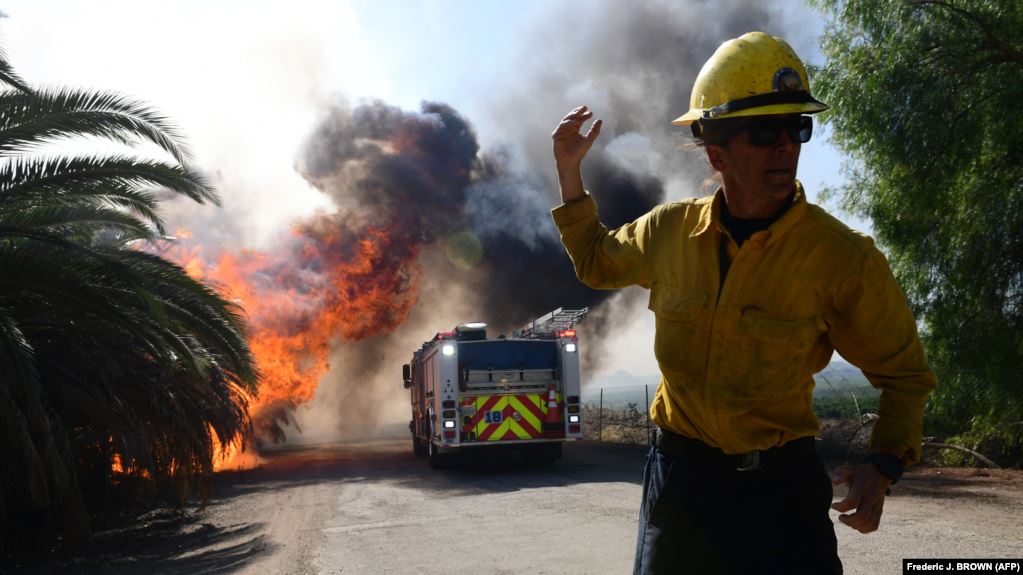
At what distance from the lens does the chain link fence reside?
45.6 feet

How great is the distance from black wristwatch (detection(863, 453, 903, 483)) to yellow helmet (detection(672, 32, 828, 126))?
0.93 metres

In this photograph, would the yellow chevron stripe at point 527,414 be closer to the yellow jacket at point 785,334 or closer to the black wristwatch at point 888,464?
the yellow jacket at point 785,334

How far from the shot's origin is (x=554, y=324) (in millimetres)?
15555

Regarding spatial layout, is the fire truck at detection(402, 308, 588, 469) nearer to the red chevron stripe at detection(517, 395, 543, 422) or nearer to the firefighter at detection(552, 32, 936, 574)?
the red chevron stripe at detection(517, 395, 543, 422)

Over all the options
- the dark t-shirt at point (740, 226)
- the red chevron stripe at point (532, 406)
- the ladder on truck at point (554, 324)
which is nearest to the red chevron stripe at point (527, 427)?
the red chevron stripe at point (532, 406)

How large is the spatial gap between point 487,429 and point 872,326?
12.4 meters

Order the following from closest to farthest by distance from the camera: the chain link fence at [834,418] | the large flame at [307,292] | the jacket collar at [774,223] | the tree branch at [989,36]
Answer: the jacket collar at [774,223] < the tree branch at [989,36] < the chain link fence at [834,418] < the large flame at [307,292]

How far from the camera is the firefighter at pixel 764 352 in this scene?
219 cm

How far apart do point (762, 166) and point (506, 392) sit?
1233 cm

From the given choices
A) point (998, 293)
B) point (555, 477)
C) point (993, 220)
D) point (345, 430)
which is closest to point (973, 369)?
point (998, 293)

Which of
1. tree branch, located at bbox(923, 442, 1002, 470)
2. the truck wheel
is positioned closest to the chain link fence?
tree branch, located at bbox(923, 442, 1002, 470)

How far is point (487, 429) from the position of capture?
1425 cm

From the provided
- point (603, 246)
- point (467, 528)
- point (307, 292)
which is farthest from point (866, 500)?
point (307, 292)

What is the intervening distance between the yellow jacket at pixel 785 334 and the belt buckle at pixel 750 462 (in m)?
0.02
